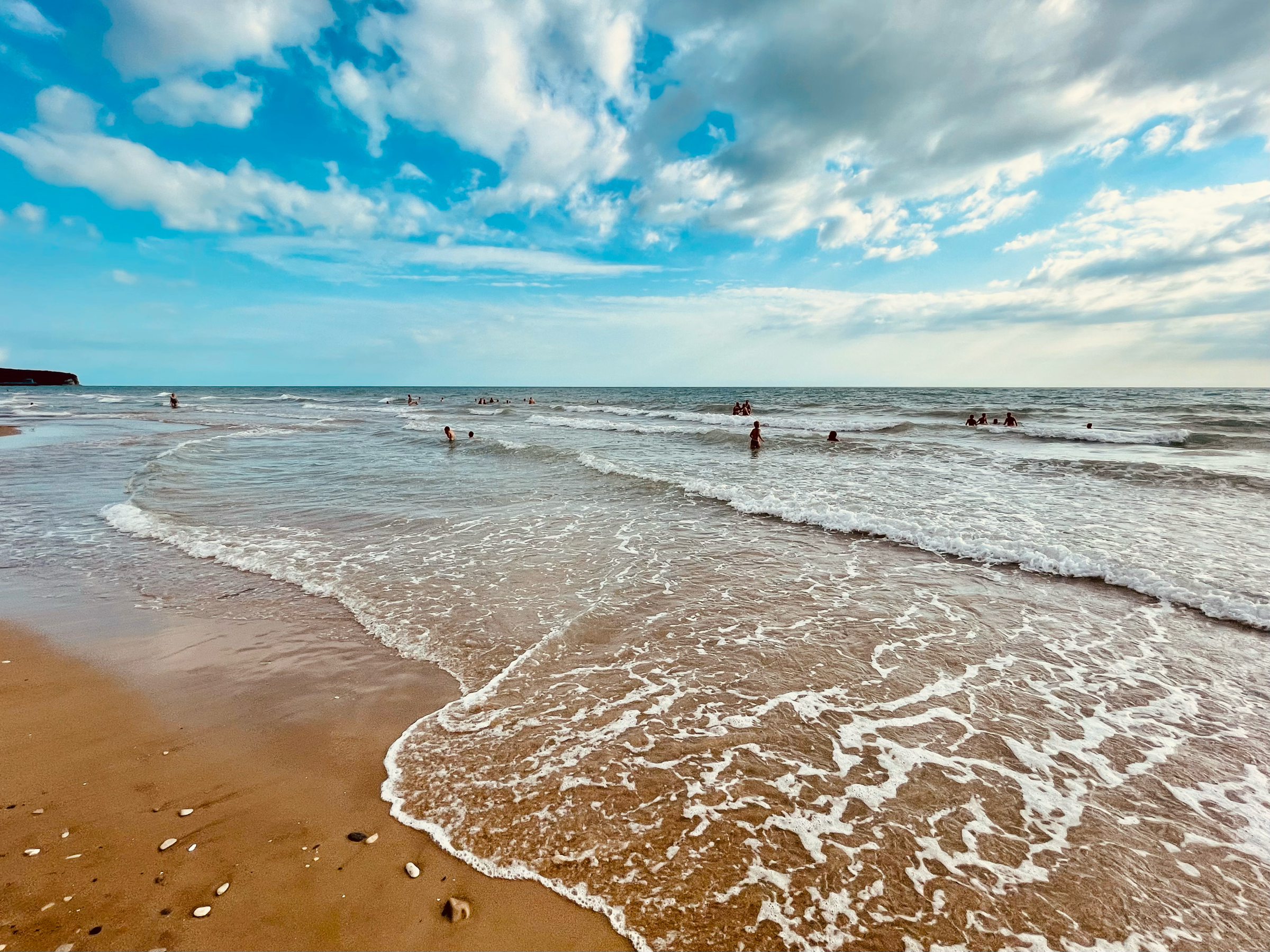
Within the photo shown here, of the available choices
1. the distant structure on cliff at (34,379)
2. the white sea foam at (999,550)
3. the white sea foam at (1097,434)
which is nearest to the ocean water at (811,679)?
the white sea foam at (999,550)

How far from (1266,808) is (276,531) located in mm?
13487

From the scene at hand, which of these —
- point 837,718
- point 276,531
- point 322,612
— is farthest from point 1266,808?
point 276,531

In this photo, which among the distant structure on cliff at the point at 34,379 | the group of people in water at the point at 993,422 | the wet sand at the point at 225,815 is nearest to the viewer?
the wet sand at the point at 225,815

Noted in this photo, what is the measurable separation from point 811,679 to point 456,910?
12.3ft

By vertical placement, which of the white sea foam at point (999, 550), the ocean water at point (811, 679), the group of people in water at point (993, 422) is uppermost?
the group of people in water at point (993, 422)

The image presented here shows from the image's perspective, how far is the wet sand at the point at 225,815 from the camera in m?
2.78

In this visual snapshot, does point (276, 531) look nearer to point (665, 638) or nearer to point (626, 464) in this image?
point (665, 638)

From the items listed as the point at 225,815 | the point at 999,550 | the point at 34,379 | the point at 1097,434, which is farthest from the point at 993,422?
the point at 34,379

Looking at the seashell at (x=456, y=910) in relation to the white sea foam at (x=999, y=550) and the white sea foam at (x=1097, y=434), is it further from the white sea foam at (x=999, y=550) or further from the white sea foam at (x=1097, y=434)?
the white sea foam at (x=1097, y=434)

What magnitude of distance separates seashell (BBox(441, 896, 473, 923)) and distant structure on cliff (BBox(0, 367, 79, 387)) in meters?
169

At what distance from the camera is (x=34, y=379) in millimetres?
118688

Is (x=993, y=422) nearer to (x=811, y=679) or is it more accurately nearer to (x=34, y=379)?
(x=811, y=679)

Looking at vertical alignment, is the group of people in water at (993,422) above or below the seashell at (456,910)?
above

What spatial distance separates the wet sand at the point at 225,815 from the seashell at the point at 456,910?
0.11 feet
